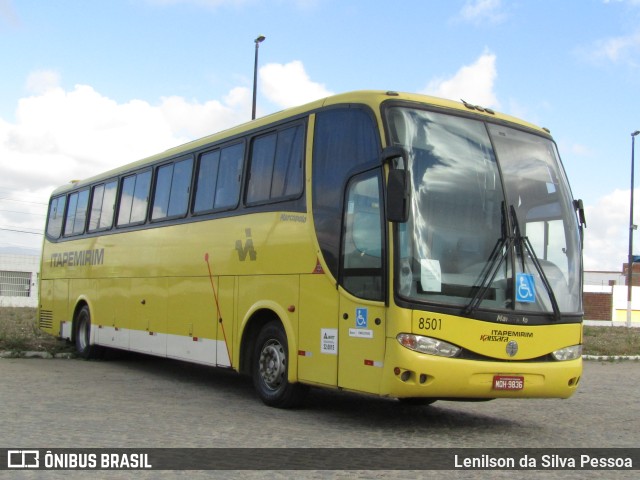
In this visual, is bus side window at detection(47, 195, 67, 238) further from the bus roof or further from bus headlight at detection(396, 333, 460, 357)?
bus headlight at detection(396, 333, 460, 357)

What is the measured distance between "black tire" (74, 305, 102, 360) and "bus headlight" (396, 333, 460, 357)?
34.3 ft

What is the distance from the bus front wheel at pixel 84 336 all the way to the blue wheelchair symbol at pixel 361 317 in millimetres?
9711

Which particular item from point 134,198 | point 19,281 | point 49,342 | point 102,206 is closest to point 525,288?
point 134,198

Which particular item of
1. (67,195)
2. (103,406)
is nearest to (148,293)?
(103,406)

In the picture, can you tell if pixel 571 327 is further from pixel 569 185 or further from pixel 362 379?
pixel 362 379

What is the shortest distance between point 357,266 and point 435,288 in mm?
994

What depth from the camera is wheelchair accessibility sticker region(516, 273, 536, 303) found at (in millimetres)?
8523

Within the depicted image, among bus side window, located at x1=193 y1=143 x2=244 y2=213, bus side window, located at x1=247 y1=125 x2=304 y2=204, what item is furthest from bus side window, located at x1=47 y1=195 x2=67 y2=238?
bus side window, located at x1=247 y1=125 x2=304 y2=204

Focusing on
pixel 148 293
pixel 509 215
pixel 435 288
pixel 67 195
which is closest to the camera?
pixel 435 288

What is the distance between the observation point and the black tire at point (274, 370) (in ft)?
32.3

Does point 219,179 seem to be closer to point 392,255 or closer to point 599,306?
point 392,255

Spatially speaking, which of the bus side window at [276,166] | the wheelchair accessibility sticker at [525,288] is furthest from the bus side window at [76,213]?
the wheelchair accessibility sticker at [525,288]

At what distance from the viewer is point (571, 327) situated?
8922 millimetres

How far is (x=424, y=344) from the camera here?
7.98 metres
